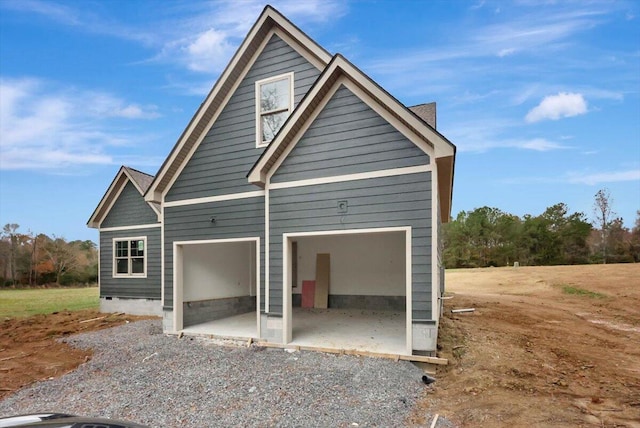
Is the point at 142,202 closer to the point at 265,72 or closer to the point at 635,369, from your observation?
the point at 265,72

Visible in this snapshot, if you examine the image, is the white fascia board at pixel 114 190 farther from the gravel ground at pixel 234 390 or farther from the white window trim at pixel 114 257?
the gravel ground at pixel 234 390

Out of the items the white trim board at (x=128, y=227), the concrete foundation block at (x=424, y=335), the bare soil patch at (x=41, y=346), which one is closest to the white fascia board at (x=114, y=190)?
the white trim board at (x=128, y=227)

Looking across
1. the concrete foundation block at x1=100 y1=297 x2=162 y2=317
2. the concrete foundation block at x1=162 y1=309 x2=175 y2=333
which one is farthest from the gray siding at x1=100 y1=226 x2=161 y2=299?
the concrete foundation block at x1=162 y1=309 x2=175 y2=333

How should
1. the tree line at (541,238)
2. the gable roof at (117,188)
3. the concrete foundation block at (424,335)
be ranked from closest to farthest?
the concrete foundation block at (424,335) → the gable roof at (117,188) → the tree line at (541,238)

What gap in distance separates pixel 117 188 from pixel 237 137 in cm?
889

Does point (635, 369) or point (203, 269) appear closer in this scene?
point (635, 369)

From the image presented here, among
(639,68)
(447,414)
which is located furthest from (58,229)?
(639,68)

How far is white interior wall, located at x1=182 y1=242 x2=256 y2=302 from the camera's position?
400 inches

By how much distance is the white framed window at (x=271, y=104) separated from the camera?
8.95 m

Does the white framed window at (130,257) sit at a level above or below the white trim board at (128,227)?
below

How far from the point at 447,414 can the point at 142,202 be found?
1388 cm

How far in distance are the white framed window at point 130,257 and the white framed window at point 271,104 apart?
28.0ft

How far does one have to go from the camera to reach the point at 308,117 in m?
7.78

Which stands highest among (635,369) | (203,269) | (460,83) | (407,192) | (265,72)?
(460,83)
